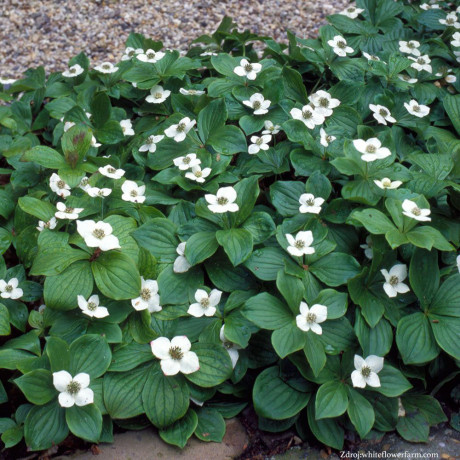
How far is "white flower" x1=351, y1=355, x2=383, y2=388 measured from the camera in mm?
2041

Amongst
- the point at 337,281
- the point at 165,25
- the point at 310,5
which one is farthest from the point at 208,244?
the point at 310,5

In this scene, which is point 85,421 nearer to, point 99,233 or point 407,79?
point 99,233

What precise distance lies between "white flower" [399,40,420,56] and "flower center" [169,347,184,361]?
2.44 metres

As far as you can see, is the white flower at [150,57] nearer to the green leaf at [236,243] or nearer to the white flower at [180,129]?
the white flower at [180,129]

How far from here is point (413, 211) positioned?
7.22 ft

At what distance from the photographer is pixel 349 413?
2033 millimetres

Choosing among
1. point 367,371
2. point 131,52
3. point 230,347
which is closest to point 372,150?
point 367,371

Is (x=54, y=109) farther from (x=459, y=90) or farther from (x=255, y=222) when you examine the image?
(x=459, y=90)

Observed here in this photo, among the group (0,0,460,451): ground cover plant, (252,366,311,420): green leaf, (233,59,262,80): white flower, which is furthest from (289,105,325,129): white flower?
(252,366,311,420): green leaf

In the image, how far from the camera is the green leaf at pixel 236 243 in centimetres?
221

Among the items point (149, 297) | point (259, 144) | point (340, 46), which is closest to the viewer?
point (149, 297)

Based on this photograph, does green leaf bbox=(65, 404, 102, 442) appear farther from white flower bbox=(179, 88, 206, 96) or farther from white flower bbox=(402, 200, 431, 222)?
white flower bbox=(179, 88, 206, 96)

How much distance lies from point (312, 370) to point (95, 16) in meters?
4.21

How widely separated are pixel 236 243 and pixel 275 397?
25.7 inches
